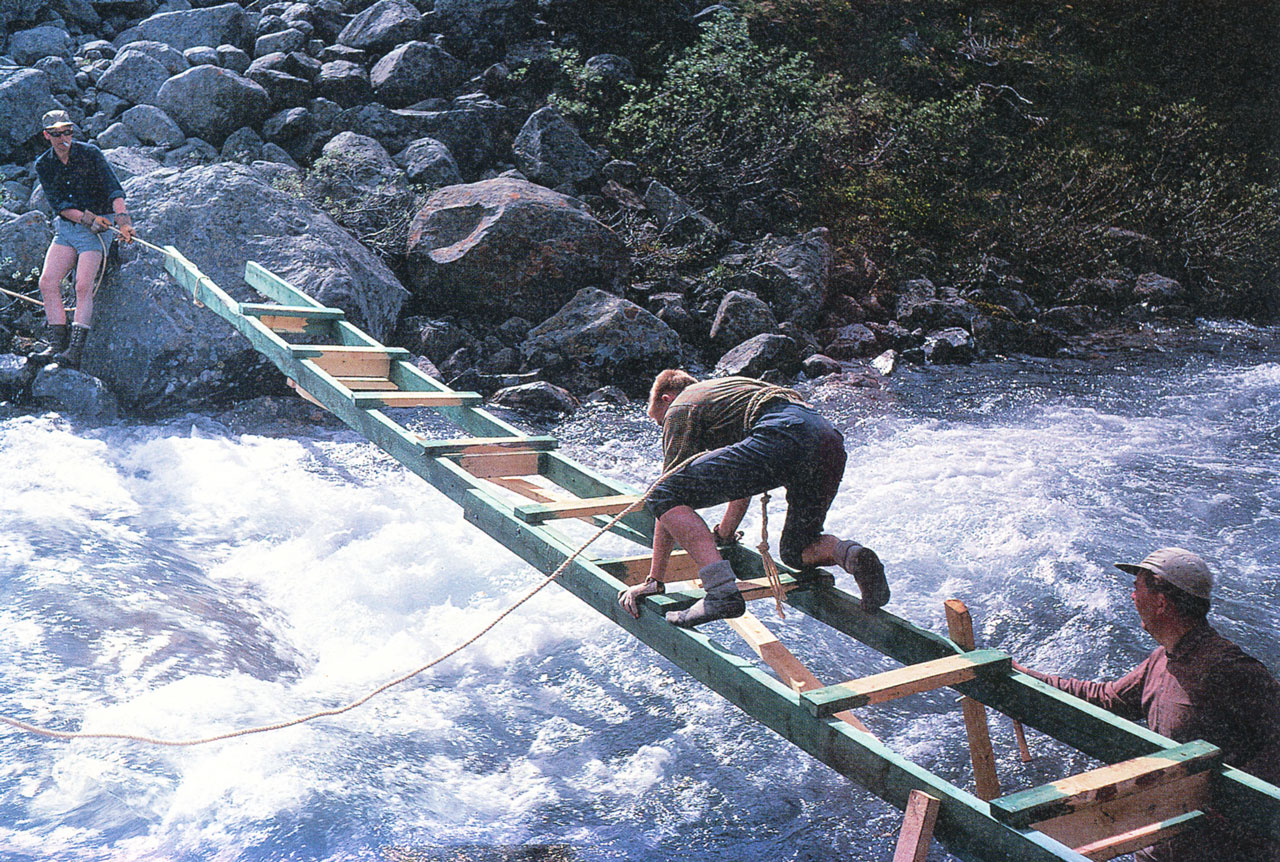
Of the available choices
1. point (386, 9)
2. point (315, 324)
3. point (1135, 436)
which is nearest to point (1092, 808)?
point (315, 324)

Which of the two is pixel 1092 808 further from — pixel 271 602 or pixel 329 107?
pixel 329 107

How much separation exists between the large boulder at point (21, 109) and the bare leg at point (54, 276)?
12.4 ft

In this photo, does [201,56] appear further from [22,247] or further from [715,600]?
[715,600]

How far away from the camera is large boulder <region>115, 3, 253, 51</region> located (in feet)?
43.8

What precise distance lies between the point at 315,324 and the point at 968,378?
663 centimetres

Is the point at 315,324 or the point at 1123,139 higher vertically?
the point at 1123,139

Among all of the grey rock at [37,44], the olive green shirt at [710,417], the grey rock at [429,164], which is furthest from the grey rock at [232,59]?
the olive green shirt at [710,417]

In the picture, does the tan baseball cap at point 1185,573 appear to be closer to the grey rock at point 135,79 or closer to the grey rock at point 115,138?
the grey rock at point 115,138

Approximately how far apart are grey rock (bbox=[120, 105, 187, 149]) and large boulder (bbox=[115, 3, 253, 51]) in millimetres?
2451

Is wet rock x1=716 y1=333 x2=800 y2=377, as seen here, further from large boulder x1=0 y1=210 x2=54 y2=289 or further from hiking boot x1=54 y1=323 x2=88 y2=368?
large boulder x1=0 y1=210 x2=54 y2=289

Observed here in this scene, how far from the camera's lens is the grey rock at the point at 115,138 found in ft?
36.3

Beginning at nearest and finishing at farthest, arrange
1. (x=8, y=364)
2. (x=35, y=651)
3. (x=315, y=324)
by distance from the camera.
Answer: (x=35, y=651) → (x=315, y=324) → (x=8, y=364)

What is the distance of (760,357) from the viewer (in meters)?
9.94

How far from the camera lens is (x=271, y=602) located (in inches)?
239
